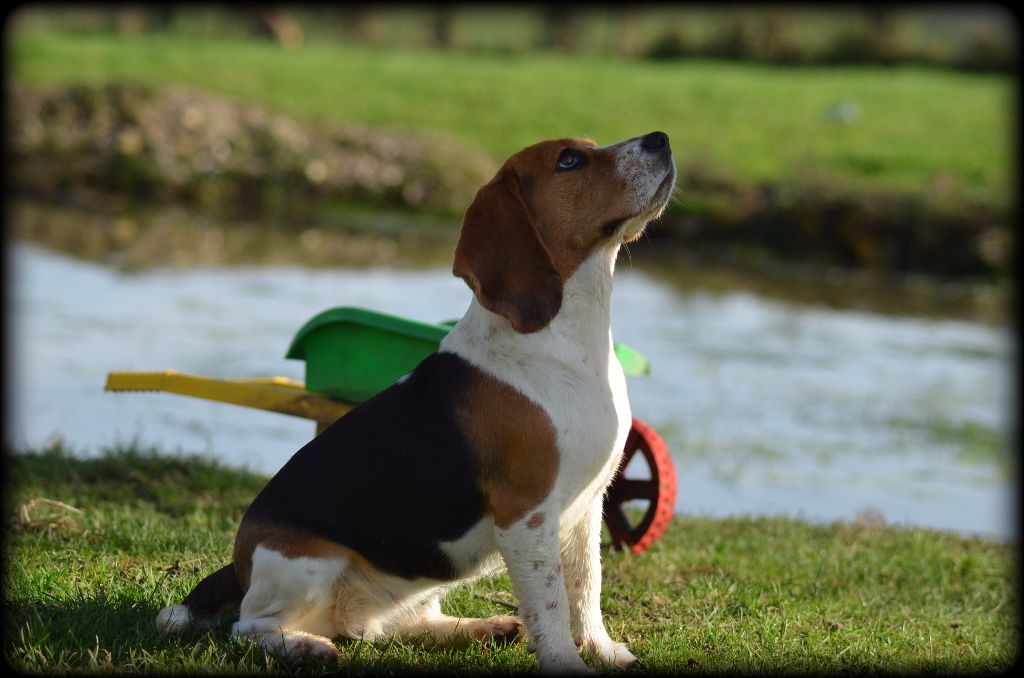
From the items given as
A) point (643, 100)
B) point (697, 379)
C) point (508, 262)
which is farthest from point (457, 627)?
point (643, 100)

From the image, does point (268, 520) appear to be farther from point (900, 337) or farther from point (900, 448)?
point (900, 337)

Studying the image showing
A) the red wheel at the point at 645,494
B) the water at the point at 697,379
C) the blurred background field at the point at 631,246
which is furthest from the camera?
the blurred background field at the point at 631,246

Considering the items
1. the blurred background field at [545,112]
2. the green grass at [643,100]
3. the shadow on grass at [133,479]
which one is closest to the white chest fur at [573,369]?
the shadow on grass at [133,479]

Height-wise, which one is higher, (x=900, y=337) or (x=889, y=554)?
(x=889, y=554)

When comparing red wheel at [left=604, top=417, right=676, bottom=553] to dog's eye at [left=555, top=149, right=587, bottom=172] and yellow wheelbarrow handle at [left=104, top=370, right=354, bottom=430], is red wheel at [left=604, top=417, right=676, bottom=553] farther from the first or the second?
dog's eye at [left=555, top=149, right=587, bottom=172]

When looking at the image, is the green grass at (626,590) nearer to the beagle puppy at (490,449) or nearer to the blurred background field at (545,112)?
the beagle puppy at (490,449)

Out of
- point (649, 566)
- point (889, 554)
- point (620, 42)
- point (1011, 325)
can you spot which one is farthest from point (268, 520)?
point (620, 42)

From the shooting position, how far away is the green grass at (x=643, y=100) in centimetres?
1909

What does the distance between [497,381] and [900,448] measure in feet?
18.0

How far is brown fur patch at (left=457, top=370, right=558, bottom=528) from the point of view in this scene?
12.7 feet

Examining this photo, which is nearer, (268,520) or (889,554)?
(268,520)

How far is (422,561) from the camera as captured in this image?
13.1 ft

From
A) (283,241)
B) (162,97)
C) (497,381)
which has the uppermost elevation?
(497,381)

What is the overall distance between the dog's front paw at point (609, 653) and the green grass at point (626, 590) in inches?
2.9
